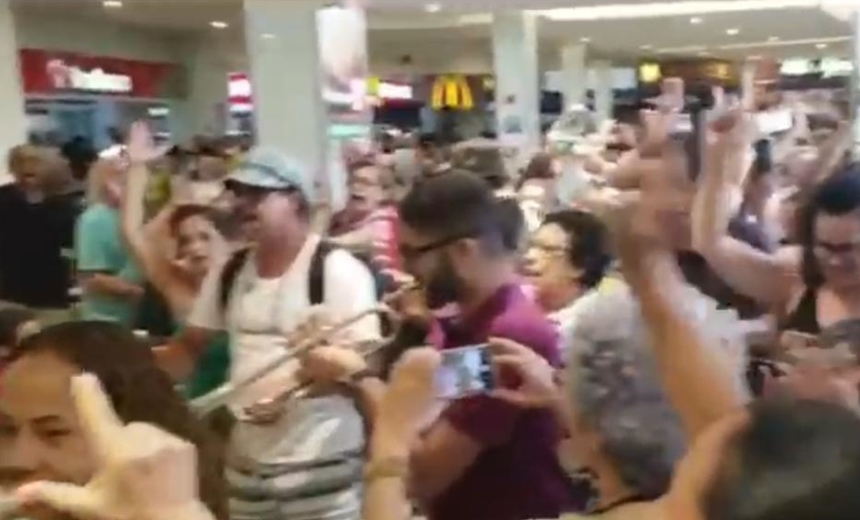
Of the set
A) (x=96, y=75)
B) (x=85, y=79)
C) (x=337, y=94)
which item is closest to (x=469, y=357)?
(x=337, y=94)

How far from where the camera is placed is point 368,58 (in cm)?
2108

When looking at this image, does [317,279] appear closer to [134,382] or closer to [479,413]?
[479,413]

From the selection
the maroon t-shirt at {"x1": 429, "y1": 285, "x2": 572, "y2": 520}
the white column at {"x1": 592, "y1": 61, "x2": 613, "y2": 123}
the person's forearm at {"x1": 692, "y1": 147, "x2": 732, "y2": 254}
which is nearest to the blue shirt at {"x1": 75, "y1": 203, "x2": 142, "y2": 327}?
the person's forearm at {"x1": 692, "y1": 147, "x2": 732, "y2": 254}

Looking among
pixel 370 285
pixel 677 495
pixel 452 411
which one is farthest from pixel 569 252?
pixel 677 495

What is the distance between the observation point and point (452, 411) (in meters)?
2.56

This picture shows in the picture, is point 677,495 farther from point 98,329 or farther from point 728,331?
point 728,331

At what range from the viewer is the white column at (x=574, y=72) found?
79.7 feet

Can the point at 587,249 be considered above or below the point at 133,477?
below

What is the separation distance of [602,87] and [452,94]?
10.3 ft

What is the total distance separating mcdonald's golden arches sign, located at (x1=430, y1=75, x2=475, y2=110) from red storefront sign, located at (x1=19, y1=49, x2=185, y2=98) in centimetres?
678

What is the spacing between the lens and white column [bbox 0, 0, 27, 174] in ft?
40.9

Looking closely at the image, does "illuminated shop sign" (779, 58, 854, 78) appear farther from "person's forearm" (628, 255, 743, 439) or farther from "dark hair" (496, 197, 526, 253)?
"person's forearm" (628, 255, 743, 439)

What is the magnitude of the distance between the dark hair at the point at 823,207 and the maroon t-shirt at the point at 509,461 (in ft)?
2.77

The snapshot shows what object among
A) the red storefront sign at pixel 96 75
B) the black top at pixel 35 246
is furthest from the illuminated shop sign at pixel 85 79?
the black top at pixel 35 246
